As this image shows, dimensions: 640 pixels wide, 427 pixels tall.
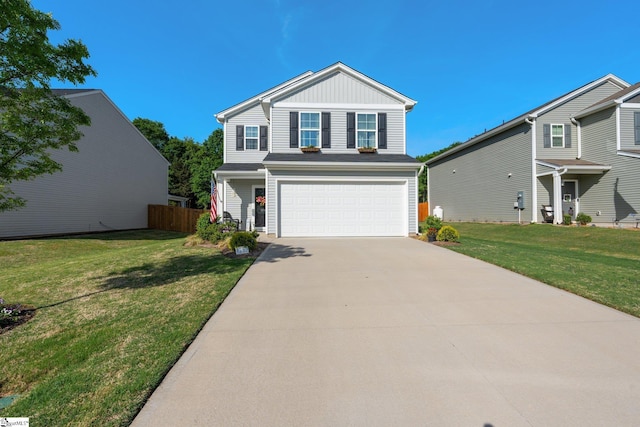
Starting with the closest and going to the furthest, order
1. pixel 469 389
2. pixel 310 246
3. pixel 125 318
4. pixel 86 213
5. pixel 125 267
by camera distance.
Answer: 1. pixel 469 389
2. pixel 125 318
3. pixel 125 267
4. pixel 310 246
5. pixel 86 213

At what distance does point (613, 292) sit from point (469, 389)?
14.7 ft

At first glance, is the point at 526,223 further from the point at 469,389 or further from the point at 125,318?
the point at 125,318

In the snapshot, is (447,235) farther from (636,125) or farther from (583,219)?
(636,125)

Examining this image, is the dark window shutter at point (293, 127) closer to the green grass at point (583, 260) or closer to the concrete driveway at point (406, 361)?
the green grass at point (583, 260)

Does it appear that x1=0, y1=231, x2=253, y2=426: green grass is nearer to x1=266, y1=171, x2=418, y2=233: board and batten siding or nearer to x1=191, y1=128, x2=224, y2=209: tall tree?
x1=266, y1=171, x2=418, y2=233: board and batten siding

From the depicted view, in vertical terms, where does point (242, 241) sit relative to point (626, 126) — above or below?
below

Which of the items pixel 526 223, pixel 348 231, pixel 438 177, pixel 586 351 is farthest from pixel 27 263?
pixel 438 177

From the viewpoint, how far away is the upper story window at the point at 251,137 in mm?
15984

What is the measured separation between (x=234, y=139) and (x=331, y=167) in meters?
6.65

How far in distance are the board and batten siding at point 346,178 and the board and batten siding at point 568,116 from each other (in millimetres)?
9976

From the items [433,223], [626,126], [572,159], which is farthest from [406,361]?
[626,126]

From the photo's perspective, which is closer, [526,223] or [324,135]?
[324,135]

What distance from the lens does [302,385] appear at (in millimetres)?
2684

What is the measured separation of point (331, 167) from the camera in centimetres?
1207
